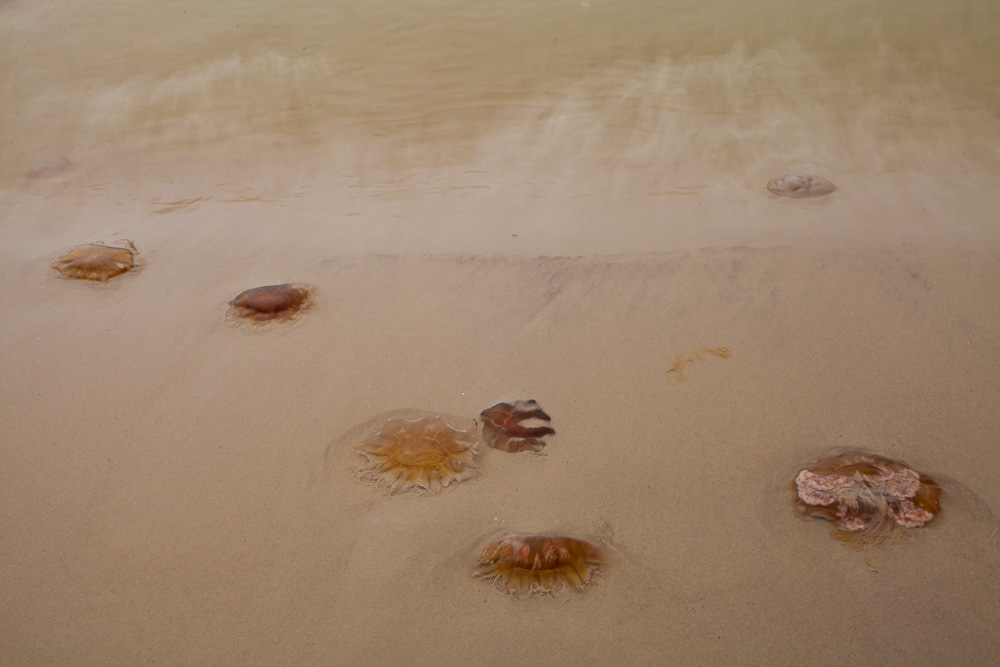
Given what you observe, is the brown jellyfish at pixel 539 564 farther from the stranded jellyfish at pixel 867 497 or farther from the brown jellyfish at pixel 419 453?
the stranded jellyfish at pixel 867 497

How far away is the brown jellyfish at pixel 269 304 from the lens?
2.97m

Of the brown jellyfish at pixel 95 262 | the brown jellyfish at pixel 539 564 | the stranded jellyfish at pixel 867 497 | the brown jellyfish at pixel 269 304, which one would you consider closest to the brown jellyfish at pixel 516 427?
the brown jellyfish at pixel 539 564

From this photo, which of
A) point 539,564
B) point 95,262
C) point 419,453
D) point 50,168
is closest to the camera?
point 539,564

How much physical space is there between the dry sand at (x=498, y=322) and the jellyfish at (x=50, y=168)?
9cm

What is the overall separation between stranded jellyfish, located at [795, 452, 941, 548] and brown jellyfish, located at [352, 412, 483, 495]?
39.5 inches

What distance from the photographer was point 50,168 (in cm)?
426

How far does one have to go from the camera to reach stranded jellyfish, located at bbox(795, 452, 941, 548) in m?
2.03

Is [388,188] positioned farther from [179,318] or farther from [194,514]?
[194,514]

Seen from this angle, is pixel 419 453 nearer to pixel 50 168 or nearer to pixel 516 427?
pixel 516 427

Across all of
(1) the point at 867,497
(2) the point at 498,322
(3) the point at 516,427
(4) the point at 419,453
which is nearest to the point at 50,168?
(2) the point at 498,322

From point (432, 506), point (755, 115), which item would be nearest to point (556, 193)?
point (755, 115)

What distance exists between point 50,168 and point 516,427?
3506mm

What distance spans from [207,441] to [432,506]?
0.84 metres

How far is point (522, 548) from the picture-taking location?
2.00 meters
